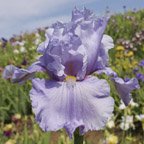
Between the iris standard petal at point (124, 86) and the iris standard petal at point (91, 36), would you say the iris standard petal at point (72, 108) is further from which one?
the iris standard petal at point (91, 36)

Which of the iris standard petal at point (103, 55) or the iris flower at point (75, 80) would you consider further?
the iris standard petal at point (103, 55)

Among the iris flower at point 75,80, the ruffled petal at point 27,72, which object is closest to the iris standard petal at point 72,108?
the iris flower at point 75,80

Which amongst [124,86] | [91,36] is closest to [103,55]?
[91,36]

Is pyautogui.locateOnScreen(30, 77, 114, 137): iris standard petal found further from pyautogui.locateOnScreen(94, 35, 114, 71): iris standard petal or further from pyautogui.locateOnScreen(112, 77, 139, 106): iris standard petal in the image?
pyautogui.locateOnScreen(94, 35, 114, 71): iris standard petal

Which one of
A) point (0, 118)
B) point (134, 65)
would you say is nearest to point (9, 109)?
point (0, 118)

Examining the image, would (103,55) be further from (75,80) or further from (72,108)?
(72,108)

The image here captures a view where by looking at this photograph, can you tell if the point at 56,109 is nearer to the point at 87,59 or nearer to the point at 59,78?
the point at 59,78

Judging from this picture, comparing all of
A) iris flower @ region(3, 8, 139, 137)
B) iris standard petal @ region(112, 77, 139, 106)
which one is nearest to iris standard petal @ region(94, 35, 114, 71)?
iris flower @ region(3, 8, 139, 137)

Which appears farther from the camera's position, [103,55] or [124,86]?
[103,55]
